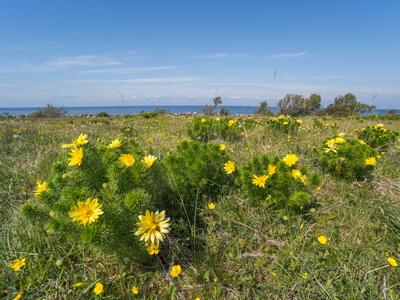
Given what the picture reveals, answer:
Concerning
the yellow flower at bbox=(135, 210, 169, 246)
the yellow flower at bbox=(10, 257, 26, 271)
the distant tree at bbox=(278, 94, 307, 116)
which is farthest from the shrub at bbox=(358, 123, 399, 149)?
the yellow flower at bbox=(10, 257, 26, 271)

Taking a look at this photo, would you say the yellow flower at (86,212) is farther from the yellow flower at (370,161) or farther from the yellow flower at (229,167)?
the yellow flower at (370,161)

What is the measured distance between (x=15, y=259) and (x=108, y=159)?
2.71 ft

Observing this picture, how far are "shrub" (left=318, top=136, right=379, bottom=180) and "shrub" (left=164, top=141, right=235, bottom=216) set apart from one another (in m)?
1.13

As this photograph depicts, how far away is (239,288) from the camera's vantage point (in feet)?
4.90

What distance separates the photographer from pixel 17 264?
148 centimetres

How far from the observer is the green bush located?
4699mm

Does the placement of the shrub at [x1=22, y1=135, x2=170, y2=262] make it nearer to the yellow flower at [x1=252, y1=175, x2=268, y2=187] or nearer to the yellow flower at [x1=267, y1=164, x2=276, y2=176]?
the yellow flower at [x1=252, y1=175, x2=268, y2=187]

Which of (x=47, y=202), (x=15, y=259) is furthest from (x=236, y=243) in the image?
(x=15, y=259)

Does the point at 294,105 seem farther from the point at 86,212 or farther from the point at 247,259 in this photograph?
the point at 86,212

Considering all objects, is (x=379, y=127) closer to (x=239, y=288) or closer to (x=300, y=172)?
(x=300, y=172)

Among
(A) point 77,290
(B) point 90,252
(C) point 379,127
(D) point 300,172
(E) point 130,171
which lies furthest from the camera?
(C) point 379,127

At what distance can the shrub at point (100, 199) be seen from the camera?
4.43 ft

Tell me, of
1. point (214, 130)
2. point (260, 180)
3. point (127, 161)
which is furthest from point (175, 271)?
point (214, 130)

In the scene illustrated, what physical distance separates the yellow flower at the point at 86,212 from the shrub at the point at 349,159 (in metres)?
2.24
